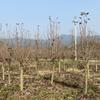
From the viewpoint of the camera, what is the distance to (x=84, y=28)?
19.2 metres

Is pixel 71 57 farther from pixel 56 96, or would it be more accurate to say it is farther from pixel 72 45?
pixel 56 96

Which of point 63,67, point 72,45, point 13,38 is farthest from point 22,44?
point 72,45

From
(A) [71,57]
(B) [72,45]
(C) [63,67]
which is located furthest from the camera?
(B) [72,45]

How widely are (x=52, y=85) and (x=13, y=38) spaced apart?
4.57 meters

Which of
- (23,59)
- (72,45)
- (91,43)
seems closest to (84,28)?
(91,43)

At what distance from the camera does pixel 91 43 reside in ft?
63.2

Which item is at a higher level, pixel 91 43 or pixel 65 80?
pixel 91 43

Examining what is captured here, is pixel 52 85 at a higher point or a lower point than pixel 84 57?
lower

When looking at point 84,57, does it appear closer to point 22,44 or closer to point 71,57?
point 22,44

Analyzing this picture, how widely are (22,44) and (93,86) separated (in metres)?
5.05

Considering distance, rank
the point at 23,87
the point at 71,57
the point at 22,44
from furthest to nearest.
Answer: the point at 71,57 < the point at 22,44 < the point at 23,87

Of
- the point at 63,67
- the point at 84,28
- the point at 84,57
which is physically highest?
the point at 84,28

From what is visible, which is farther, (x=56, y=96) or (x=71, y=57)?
(x=71, y=57)

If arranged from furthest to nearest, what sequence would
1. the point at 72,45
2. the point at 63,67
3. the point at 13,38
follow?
the point at 72,45 < the point at 63,67 < the point at 13,38
